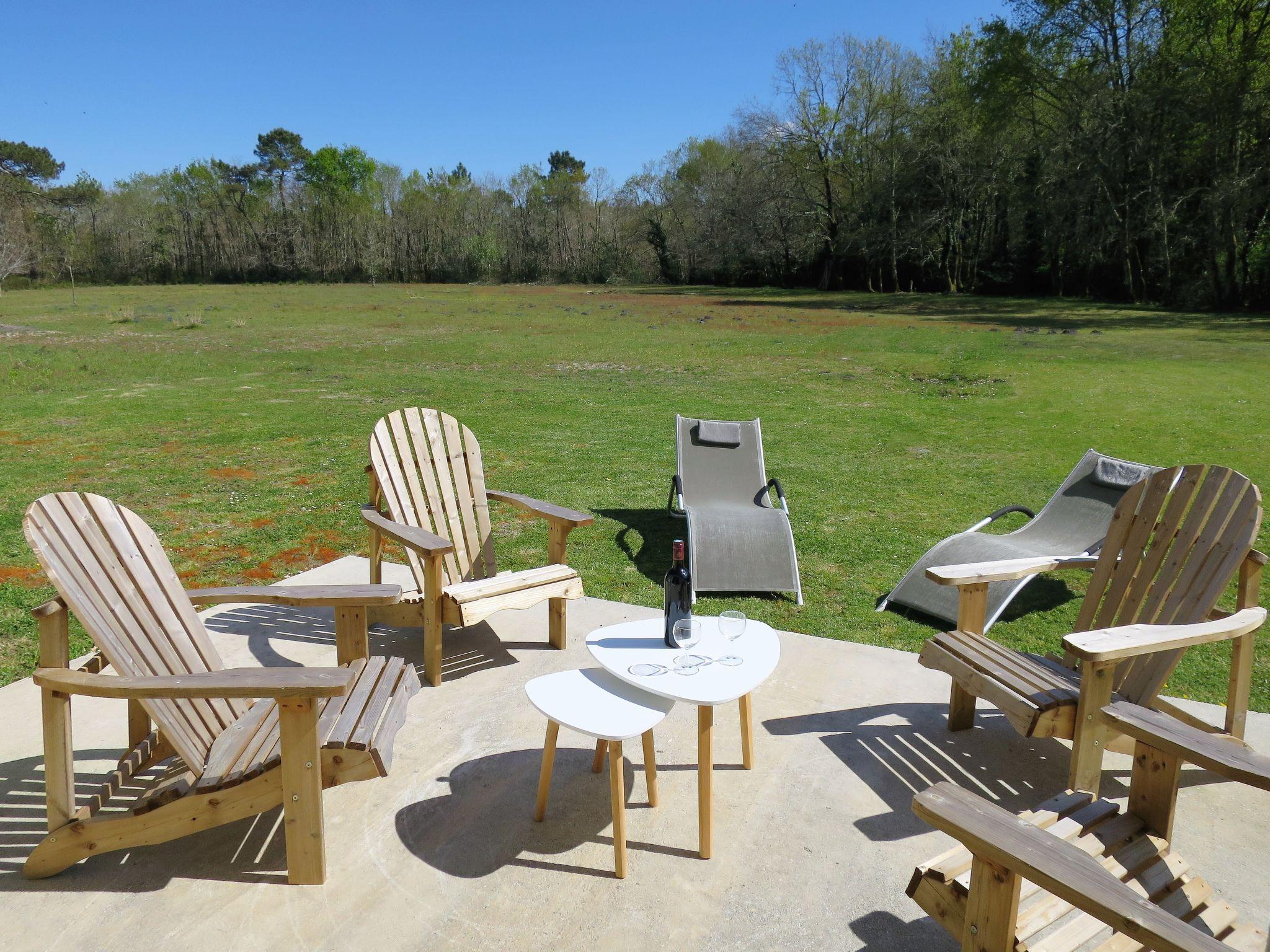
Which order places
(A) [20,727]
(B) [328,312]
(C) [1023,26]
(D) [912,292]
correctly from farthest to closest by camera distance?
1. (D) [912,292]
2. (C) [1023,26]
3. (B) [328,312]
4. (A) [20,727]

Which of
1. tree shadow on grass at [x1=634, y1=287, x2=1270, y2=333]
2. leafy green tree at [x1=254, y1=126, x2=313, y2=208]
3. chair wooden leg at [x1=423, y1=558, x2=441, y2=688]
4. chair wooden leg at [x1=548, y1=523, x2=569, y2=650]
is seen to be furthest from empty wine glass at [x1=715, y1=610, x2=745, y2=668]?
leafy green tree at [x1=254, y1=126, x2=313, y2=208]

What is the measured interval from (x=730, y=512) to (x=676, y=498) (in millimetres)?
1757

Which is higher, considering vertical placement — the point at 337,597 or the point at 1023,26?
the point at 1023,26

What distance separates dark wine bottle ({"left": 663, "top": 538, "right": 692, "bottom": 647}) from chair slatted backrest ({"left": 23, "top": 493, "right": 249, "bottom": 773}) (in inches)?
58.6

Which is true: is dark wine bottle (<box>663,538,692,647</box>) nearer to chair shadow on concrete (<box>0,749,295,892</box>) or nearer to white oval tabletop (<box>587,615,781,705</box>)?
white oval tabletop (<box>587,615,781,705</box>)

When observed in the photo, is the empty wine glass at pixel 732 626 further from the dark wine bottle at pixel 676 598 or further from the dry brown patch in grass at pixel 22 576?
the dry brown patch in grass at pixel 22 576

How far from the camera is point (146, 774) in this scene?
270cm

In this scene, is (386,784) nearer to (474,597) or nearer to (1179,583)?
(474,597)

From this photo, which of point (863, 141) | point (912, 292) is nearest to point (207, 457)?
point (912, 292)

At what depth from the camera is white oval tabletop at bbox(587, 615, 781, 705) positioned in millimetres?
2617

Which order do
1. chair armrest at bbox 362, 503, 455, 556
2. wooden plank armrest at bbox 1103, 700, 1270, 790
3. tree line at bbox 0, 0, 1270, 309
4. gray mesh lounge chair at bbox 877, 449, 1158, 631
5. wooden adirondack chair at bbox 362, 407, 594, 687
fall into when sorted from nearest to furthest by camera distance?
wooden plank armrest at bbox 1103, 700, 1270, 790 → chair armrest at bbox 362, 503, 455, 556 → wooden adirondack chair at bbox 362, 407, 594, 687 → gray mesh lounge chair at bbox 877, 449, 1158, 631 → tree line at bbox 0, 0, 1270, 309

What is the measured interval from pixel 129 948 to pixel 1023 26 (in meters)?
40.7

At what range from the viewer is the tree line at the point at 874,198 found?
29.3 m

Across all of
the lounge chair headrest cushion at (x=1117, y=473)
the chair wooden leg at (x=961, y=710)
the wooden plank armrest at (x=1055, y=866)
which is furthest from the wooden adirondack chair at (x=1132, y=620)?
the lounge chair headrest cushion at (x=1117, y=473)
